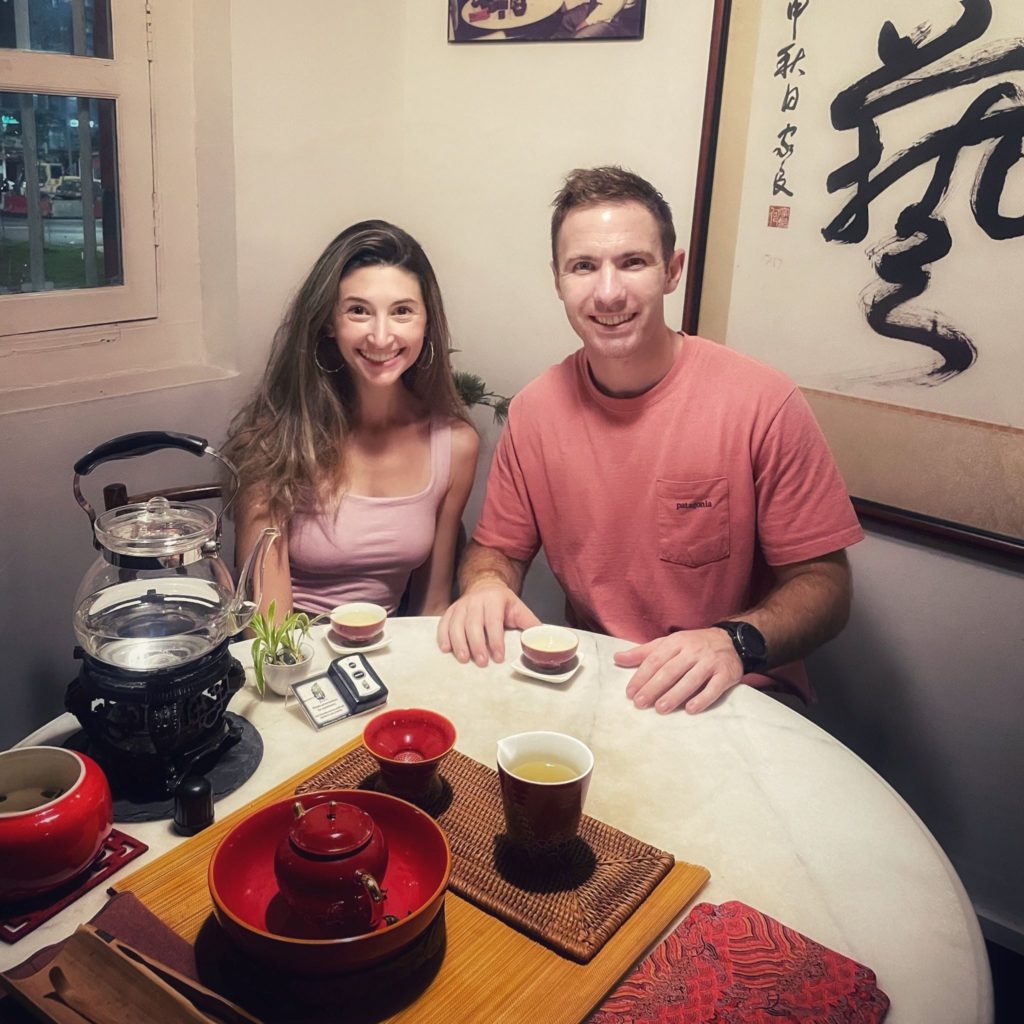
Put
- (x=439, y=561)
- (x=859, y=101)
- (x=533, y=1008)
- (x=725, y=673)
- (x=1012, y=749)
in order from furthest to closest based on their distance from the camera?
(x=439, y=561), (x=1012, y=749), (x=859, y=101), (x=725, y=673), (x=533, y=1008)

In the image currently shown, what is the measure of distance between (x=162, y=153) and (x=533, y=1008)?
6.62ft

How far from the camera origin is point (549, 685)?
4.56 ft

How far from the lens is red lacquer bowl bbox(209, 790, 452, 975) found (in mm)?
799

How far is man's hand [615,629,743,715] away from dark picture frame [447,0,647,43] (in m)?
1.42

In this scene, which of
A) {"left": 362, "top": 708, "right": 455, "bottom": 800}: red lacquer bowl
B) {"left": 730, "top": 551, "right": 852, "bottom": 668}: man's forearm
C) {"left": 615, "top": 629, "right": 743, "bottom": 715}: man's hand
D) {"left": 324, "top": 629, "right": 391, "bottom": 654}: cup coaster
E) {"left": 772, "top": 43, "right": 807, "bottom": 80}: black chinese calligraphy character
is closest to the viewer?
{"left": 362, "top": 708, "right": 455, "bottom": 800}: red lacquer bowl

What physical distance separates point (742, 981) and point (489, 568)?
1061 millimetres

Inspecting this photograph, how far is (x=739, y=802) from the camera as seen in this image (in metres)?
1.14

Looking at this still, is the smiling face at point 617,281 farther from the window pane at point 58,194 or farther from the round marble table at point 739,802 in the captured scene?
the window pane at point 58,194

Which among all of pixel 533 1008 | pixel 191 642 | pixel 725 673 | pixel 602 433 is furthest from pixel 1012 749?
pixel 191 642

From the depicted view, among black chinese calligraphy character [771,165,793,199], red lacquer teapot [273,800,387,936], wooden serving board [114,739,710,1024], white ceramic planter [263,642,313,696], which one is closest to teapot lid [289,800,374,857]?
red lacquer teapot [273,800,387,936]

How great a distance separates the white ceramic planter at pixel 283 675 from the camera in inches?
51.8

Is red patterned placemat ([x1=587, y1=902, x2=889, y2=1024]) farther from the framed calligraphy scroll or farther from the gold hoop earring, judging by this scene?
the gold hoop earring

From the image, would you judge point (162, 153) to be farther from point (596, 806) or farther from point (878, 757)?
point (878, 757)

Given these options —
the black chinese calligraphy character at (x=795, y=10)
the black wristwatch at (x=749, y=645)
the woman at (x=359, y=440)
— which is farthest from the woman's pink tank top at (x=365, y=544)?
the black chinese calligraphy character at (x=795, y=10)
